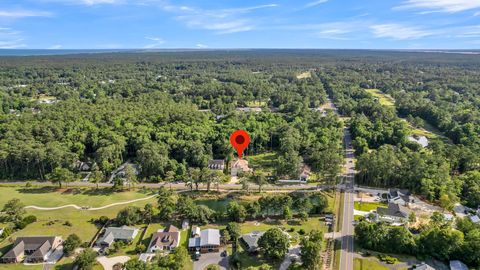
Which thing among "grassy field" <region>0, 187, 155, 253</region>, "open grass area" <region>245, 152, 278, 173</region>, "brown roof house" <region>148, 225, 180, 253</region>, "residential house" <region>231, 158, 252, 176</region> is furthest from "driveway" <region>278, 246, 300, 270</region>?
"open grass area" <region>245, 152, 278, 173</region>

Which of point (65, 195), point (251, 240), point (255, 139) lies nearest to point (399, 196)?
point (251, 240)

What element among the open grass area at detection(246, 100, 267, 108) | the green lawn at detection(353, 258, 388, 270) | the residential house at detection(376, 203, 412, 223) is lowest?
the green lawn at detection(353, 258, 388, 270)

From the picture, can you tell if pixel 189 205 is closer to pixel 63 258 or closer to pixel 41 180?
pixel 63 258

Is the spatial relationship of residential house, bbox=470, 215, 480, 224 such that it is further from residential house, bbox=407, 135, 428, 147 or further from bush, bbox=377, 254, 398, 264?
residential house, bbox=407, 135, 428, 147

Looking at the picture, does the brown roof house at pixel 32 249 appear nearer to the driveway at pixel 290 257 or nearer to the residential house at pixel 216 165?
the driveway at pixel 290 257

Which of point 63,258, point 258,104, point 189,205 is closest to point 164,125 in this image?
point 189,205

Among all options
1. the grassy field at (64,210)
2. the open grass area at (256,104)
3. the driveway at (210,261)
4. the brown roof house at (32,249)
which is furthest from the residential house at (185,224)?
the open grass area at (256,104)

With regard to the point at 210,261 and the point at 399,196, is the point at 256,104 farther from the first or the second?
the point at 210,261
